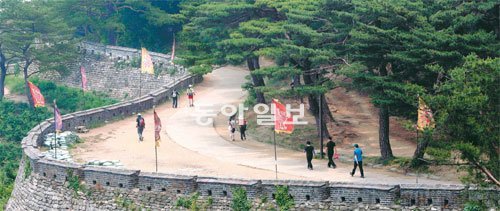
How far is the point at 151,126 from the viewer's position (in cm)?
4534

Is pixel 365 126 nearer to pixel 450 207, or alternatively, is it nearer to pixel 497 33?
pixel 497 33

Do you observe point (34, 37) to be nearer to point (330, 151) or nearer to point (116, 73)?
point (116, 73)

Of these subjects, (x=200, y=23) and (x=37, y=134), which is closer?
(x=37, y=134)

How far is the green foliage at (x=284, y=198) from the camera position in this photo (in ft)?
101

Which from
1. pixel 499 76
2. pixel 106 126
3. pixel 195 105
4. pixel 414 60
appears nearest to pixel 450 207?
pixel 499 76

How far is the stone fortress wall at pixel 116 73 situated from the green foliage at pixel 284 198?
88.7 feet

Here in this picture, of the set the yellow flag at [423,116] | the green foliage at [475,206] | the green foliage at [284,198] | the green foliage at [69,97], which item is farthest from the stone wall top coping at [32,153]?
the green foliage at [69,97]

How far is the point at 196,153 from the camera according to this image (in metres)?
40.2

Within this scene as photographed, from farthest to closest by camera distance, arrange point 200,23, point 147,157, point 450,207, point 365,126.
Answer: point 200,23
point 365,126
point 147,157
point 450,207

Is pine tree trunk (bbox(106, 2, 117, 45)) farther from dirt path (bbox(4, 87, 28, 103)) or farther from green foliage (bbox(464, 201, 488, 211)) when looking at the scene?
green foliage (bbox(464, 201, 488, 211))

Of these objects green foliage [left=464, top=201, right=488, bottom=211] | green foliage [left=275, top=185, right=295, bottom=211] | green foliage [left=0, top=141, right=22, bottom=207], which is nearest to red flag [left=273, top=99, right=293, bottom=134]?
green foliage [left=275, top=185, right=295, bottom=211]

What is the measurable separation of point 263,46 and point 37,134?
328 inches

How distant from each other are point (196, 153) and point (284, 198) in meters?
9.58

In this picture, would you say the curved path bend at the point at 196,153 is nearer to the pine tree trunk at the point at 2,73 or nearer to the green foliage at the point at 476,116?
the green foliage at the point at 476,116
